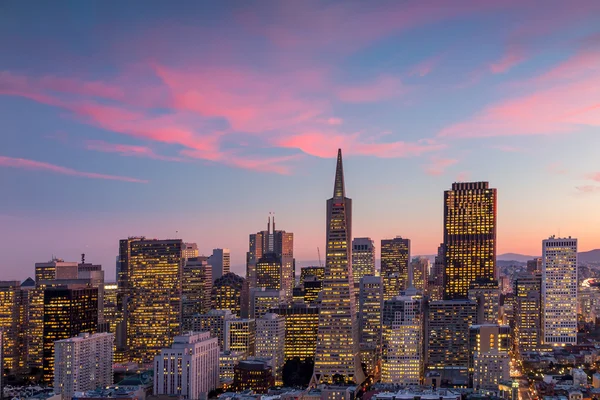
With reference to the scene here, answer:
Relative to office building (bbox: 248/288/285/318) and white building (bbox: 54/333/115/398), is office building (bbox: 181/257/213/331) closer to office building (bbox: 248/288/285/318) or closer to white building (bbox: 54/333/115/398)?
office building (bbox: 248/288/285/318)

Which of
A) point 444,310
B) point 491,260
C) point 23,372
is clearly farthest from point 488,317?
point 23,372

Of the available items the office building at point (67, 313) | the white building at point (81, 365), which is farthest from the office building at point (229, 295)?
the white building at point (81, 365)

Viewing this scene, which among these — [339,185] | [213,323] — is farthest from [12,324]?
[339,185]

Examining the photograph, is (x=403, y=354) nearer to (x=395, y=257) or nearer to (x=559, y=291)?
(x=559, y=291)

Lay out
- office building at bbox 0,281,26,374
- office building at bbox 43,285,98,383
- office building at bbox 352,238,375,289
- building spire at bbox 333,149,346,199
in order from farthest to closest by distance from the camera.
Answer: office building at bbox 352,238,375,289, office building at bbox 0,281,26,374, office building at bbox 43,285,98,383, building spire at bbox 333,149,346,199

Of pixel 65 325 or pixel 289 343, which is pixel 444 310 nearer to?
pixel 289 343

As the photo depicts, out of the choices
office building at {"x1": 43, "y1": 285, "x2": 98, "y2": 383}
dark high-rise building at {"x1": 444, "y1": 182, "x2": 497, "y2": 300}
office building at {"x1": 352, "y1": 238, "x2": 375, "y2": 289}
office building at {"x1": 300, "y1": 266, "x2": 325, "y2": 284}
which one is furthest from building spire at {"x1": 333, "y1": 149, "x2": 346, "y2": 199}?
office building at {"x1": 300, "y1": 266, "x2": 325, "y2": 284}

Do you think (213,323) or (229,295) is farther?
(229,295)

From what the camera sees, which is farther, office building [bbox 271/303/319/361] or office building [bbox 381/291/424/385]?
office building [bbox 271/303/319/361]
